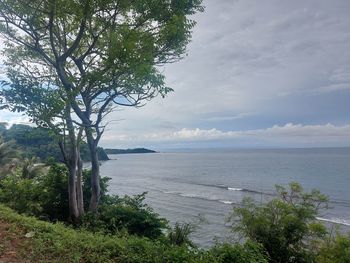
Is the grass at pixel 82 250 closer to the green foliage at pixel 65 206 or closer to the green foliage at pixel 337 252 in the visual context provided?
the green foliage at pixel 65 206

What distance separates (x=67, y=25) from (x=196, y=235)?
16.7m

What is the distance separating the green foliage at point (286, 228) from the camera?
1258cm

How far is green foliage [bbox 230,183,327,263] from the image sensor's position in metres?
12.6

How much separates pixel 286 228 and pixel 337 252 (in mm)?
1938

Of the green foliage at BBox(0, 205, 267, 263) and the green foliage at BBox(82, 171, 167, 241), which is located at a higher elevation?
the green foliage at BBox(0, 205, 267, 263)

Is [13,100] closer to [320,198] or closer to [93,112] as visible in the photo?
[93,112]

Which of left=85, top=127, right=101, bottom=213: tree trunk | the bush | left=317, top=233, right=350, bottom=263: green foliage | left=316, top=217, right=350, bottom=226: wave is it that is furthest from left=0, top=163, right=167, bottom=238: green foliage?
left=316, top=217, right=350, bottom=226: wave

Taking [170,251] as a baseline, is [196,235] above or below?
below

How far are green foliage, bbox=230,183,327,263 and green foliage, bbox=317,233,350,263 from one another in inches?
24.0

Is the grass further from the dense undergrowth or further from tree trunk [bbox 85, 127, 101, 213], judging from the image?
tree trunk [bbox 85, 127, 101, 213]

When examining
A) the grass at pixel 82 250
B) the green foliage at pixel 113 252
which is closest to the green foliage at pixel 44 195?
the grass at pixel 82 250

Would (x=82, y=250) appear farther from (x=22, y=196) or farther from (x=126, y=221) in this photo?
(x=22, y=196)

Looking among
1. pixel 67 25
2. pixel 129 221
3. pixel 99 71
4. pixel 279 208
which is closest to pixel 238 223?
pixel 279 208

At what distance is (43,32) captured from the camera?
414 inches
